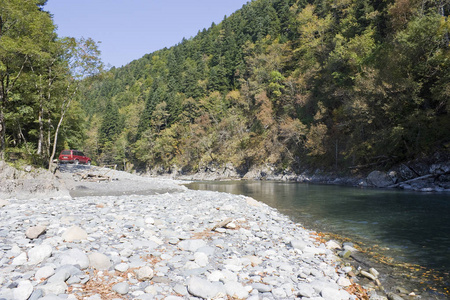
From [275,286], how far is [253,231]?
3.06 meters

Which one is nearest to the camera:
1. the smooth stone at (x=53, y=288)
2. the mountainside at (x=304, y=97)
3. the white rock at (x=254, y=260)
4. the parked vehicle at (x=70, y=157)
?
the smooth stone at (x=53, y=288)

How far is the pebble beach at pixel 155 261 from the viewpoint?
3486 millimetres

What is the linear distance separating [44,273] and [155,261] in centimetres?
161

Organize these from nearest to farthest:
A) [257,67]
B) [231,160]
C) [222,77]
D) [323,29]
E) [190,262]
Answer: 1. [190,262]
2. [323,29]
3. [231,160]
4. [257,67]
5. [222,77]

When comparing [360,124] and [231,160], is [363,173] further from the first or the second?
[231,160]

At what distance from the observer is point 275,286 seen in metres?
4.22

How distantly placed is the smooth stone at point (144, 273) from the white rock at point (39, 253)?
1374 mm

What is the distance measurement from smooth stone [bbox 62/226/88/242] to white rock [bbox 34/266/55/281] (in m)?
1.31

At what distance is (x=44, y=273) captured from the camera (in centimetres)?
349

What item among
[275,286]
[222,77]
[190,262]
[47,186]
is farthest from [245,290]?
[222,77]

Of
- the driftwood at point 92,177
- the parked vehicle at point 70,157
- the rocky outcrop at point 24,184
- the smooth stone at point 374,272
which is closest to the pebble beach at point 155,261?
the smooth stone at point 374,272

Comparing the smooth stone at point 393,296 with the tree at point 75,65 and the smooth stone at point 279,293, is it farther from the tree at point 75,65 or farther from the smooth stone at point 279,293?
the tree at point 75,65

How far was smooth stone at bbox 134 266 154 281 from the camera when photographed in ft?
12.5

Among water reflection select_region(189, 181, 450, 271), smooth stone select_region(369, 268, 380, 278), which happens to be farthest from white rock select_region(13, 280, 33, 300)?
water reflection select_region(189, 181, 450, 271)
